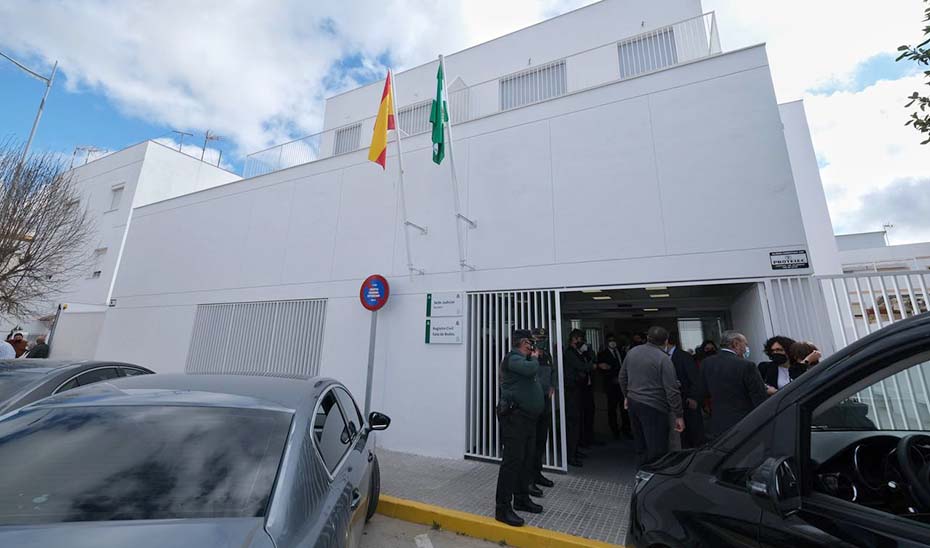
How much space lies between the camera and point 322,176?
902cm

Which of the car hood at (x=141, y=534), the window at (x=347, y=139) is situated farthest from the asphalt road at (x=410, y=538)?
the window at (x=347, y=139)

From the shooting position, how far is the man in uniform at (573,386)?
240 inches

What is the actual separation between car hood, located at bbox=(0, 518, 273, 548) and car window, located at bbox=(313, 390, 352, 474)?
803mm

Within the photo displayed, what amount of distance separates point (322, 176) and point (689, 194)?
754 cm

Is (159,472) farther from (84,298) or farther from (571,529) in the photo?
(84,298)

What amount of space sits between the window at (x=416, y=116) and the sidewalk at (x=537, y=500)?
9.52m

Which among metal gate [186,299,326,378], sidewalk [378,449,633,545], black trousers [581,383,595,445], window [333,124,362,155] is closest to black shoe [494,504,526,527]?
sidewalk [378,449,633,545]

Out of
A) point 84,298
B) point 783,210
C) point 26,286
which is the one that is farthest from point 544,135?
point 84,298

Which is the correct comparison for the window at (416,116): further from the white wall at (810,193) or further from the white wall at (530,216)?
the white wall at (810,193)

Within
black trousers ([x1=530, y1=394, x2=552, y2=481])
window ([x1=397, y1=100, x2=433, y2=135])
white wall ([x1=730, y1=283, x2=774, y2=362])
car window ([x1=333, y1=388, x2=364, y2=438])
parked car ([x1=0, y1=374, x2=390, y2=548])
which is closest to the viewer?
parked car ([x1=0, y1=374, x2=390, y2=548])

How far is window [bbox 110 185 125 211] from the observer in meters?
16.1

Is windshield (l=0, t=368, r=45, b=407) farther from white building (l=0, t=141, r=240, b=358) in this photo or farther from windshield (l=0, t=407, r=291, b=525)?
white building (l=0, t=141, r=240, b=358)

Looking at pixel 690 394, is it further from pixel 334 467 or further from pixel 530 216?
pixel 334 467

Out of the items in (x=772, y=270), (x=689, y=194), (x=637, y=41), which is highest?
(x=637, y=41)
